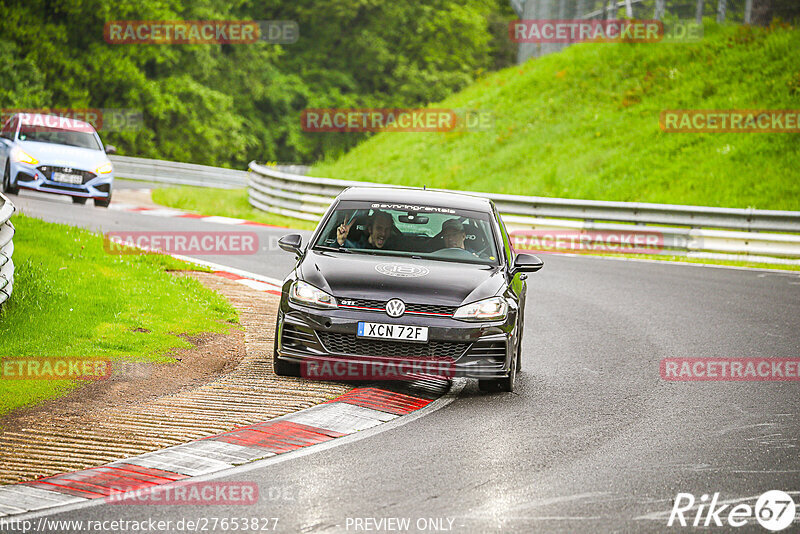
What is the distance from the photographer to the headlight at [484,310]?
28.7ft

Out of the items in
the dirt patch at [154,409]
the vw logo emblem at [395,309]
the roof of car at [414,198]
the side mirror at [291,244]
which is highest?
the roof of car at [414,198]

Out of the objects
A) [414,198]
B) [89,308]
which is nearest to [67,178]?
[89,308]

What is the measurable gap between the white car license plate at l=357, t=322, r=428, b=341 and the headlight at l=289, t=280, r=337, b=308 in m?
0.35

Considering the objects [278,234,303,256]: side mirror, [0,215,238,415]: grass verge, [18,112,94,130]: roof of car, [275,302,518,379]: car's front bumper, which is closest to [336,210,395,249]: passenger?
[278,234,303,256]: side mirror

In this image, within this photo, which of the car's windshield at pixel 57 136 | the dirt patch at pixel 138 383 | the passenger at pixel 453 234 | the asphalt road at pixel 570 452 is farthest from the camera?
the car's windshield at pixel 57 136

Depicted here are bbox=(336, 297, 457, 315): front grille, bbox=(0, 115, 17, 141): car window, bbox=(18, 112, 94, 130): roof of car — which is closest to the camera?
bbox=(336, 297, 457, 315): front grille

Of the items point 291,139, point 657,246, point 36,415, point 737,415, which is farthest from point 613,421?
point 291,139

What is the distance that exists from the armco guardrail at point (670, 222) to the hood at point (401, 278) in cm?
1051

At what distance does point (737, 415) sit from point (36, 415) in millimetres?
5240

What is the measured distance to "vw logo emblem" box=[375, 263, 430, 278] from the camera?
905 cm

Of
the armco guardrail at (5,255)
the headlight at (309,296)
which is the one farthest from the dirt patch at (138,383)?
the armco guardrail at (5,255)

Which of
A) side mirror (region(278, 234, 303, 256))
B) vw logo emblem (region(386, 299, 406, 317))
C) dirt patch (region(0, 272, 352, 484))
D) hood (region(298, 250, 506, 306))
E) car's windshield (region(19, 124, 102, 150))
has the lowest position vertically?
dirt patch (region(0, 272, 352, 484))

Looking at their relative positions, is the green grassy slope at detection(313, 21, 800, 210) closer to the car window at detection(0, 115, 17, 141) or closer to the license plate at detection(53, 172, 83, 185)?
the license plate at detection(53, 172, 83, 185)

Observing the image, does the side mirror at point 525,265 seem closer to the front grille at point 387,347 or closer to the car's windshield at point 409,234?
the car's windshield at point 409,234
